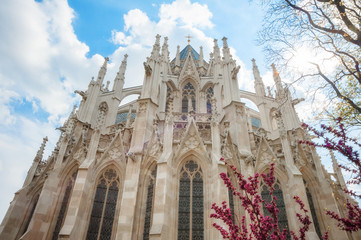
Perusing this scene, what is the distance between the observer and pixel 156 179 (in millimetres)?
11984

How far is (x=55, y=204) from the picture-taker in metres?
13.7

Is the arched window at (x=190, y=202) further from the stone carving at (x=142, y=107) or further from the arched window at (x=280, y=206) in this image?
the stone carving at (x=142, y=107)

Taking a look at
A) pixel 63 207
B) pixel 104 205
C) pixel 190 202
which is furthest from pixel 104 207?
pixel 190 202

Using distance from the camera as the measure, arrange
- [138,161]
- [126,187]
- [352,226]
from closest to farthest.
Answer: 1. [352,226]
2. [126,187]
3. [138,161]

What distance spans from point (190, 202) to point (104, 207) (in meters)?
4.67

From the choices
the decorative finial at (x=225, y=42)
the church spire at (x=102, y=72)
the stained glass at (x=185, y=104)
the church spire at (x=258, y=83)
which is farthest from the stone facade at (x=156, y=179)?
the church spire at (x=102, y=72)

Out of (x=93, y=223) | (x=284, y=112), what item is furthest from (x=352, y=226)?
(x=284, y=112)

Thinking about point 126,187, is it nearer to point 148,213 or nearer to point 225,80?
point 148,213

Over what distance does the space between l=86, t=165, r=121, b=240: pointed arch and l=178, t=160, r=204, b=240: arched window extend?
371 centimetres

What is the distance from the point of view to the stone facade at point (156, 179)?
11648mm

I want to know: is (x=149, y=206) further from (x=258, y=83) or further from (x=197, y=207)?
(x=258, y=83)

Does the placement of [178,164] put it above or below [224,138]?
below

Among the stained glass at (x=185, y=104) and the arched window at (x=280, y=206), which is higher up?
the stained glass at (x=185, y=104)

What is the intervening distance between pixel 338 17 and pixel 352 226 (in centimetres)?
697
